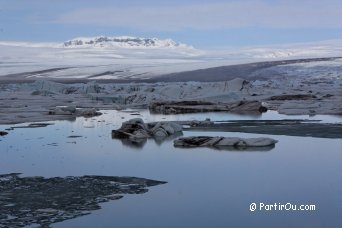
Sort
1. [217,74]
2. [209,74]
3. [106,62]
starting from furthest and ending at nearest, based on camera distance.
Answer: [106,62], [209,74], [217,74]

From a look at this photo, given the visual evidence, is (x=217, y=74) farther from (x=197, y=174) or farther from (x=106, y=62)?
(x=197, y=174)

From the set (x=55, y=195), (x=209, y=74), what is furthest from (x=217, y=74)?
(x=55, y=195)

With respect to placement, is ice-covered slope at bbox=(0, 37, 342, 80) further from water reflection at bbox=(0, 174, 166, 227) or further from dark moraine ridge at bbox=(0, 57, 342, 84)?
water reflection at bbox=(0, 174, 166, 227)

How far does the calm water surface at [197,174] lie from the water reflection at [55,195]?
0.14 m

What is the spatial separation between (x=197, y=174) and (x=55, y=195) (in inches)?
51.7

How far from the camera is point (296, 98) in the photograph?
55.4 ft

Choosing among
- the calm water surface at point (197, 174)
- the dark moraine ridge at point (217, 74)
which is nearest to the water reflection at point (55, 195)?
the calm water surface at point (197, 174)

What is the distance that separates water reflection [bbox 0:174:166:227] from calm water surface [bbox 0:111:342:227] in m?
0.14

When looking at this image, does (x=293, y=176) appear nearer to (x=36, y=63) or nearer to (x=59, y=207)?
(x=59, y=207)

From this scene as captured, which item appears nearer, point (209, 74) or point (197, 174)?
point (197, 174)

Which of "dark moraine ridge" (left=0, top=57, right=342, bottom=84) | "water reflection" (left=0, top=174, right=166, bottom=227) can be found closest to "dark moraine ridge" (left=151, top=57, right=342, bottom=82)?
"dark moraine ridge" (left=0, top=57, right=342, bottom=84)

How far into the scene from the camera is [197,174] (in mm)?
5172

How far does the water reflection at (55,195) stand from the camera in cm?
377

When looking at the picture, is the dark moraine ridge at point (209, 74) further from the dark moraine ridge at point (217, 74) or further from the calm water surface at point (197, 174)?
the calm water surface at point (197, 174)
